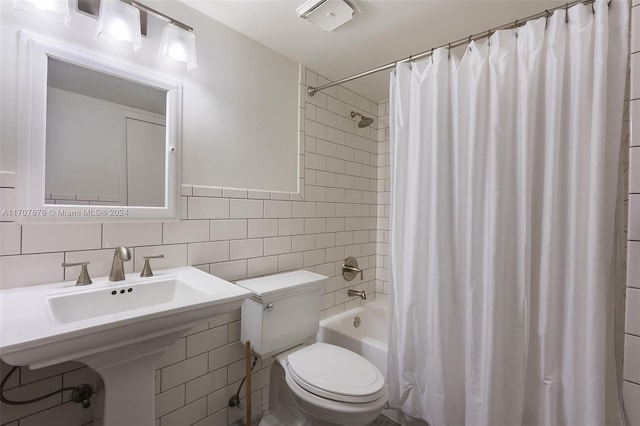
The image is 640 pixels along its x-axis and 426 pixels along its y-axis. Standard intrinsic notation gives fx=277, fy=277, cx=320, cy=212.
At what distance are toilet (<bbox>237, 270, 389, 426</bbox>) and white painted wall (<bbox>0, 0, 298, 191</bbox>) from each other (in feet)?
2.19

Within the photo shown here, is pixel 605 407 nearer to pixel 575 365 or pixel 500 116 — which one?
pixel 575 365

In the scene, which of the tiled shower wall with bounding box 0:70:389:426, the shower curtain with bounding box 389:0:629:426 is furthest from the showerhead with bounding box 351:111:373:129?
the shower curtain with bounding box 389:0:629:426

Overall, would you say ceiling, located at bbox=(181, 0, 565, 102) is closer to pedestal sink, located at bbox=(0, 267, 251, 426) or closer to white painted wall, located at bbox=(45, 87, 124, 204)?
white painted wall, located at bbox=(45, 87, 124, 204)

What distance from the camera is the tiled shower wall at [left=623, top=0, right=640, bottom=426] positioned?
0.92 m

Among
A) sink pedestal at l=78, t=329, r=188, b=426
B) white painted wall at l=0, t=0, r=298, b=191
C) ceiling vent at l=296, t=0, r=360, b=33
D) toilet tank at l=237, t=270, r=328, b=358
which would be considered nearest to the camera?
sink pedestal at l=78, t=329, r=188, b=426

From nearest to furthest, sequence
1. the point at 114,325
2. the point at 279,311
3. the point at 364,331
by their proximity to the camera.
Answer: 1. the point at 114,325
2. the point at 279,311
3. the point at 364,331

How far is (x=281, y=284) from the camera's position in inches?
61.2

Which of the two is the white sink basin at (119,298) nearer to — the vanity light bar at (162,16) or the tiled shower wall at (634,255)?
the vanity light bar at (162,16)

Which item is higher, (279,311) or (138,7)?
(138,7)

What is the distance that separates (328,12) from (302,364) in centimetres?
176

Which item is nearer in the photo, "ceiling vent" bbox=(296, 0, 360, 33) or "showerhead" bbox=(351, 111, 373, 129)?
"ceiling vent" bbox=(296, 0, 360, 33)

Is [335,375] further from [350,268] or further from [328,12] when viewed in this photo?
[328,12]

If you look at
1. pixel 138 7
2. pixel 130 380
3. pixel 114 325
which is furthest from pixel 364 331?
pixel 138 7

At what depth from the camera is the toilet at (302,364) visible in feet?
3.92
